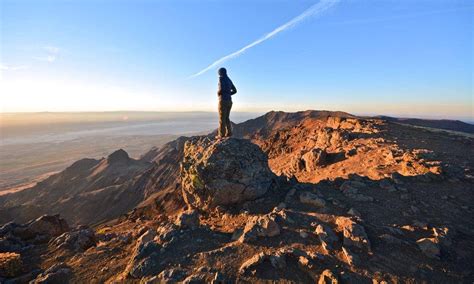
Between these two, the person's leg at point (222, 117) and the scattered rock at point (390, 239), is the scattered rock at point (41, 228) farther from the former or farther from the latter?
the scattered rock at point (390, 239)

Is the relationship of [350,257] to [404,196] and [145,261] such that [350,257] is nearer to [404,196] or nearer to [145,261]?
[404,196]

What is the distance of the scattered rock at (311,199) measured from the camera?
25.4 ft

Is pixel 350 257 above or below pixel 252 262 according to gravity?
above

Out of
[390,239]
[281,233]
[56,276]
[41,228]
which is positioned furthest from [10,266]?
[390,239]

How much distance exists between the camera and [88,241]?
27.1 feet

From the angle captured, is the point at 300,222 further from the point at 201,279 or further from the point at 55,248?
the point at 55,248

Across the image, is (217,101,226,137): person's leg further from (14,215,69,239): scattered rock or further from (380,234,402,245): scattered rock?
(14,215,69,239): scattered rock

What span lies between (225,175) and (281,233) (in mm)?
3155

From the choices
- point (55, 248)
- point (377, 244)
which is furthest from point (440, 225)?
point (55, 248)

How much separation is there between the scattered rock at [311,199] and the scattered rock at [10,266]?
837cm

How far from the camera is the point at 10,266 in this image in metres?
6.61

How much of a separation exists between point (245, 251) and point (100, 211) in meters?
40.2

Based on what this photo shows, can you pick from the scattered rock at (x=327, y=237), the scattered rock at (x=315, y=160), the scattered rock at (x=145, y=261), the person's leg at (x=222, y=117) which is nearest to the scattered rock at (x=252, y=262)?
the scattered rock at (x=327, y=237)

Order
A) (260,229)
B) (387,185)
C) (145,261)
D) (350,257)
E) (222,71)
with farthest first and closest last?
(222,71), (387,185), (260,229), (145,261), (350,257)
